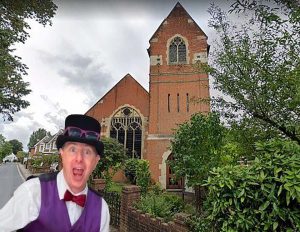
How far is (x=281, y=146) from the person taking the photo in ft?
12.2

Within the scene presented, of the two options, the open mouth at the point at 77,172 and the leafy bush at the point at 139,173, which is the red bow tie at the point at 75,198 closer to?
the open mouth at the point at 77,172

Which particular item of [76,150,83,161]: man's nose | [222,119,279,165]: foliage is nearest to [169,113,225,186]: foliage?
[222,119,279,165]: foliage

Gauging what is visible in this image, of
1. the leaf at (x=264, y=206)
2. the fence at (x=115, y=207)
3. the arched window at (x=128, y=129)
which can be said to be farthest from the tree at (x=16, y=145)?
the leaf at (x=264, y=206)

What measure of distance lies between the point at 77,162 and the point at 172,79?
765 inches

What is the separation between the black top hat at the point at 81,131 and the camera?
2105 millimetres

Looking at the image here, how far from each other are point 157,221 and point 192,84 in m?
15.4

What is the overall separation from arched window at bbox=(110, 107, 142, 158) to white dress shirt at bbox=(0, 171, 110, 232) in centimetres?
1943

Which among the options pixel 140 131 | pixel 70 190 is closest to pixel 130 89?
pixel 140 131

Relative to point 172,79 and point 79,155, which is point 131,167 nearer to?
point 172,79

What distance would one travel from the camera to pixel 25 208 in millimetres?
1776

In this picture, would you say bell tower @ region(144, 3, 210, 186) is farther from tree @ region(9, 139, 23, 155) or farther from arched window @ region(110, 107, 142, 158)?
tree @ region(9, 139, 23, 155)

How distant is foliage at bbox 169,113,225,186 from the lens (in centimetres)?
764

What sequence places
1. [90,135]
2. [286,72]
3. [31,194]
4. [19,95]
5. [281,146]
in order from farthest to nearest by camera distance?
[19,95] < [286,72] < [281,146] < [90,135] < [31,194]

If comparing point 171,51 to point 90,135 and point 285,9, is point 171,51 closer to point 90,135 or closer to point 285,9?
point 285,9
